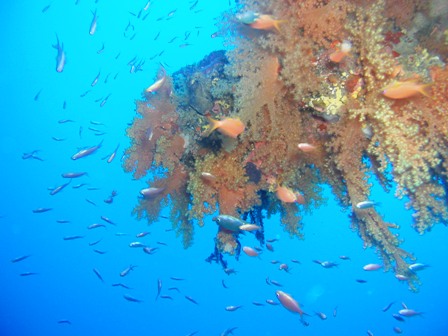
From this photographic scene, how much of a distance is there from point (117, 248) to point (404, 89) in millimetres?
74385

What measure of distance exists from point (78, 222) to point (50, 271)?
41.5ft

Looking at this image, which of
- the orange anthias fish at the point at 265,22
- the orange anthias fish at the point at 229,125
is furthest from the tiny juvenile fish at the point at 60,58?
the orange anthias fish at the point at 265,22

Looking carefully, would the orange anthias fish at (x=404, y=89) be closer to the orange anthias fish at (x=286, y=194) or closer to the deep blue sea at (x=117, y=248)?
the orange anthias fish at (x=286, y=194)

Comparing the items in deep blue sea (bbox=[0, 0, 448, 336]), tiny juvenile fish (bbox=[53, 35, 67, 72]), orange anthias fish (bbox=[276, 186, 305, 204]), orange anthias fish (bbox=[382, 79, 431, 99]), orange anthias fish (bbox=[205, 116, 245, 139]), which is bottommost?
orange anthias fish (bbox=[276, 186, 305, 204])

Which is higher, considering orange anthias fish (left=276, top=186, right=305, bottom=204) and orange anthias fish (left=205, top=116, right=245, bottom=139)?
orange anthias fish (left=205, top=116, right=245, bottom=139)

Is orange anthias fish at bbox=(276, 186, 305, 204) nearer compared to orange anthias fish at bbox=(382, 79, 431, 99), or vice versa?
orange anthias fish at bbox=(382, 79, 431, 99)

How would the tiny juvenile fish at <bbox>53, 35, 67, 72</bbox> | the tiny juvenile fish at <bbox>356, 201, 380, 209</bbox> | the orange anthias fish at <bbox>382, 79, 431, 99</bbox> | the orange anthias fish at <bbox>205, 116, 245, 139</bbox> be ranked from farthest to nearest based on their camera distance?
the tiny juvenile fish at <bbox>53, 35, 67, 72</bbox> < the tiny juvenile fish at <bbox>356, 201, 380, 209</bbox> < the orange anthias fish at <bbox>205, 116, 245, 139</bbox> < the orange anthias fish at <bbox>382, 79, 431, 99</bbox>

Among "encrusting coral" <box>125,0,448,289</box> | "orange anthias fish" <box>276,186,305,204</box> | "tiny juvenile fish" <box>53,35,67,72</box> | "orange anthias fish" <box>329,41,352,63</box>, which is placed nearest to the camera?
"encrusting coral" <box>125,0,448,289</box>

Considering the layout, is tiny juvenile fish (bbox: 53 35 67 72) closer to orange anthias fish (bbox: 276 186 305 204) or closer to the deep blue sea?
orange anthias fish (bbox: 276 186 305 204)

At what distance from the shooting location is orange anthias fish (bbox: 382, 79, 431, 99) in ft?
8.96

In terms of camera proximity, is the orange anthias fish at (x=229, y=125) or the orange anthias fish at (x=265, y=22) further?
the orange anthias fish at (x=229, y=125)

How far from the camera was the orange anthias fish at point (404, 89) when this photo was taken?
273 cm

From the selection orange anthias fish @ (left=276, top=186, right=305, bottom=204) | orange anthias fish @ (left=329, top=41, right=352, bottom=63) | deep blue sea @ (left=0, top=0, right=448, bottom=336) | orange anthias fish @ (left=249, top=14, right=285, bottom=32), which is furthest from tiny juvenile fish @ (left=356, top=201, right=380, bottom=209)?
deep blue sea @ (left=0, top=0, right=448, bottom=336)

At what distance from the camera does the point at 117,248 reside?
230ft
